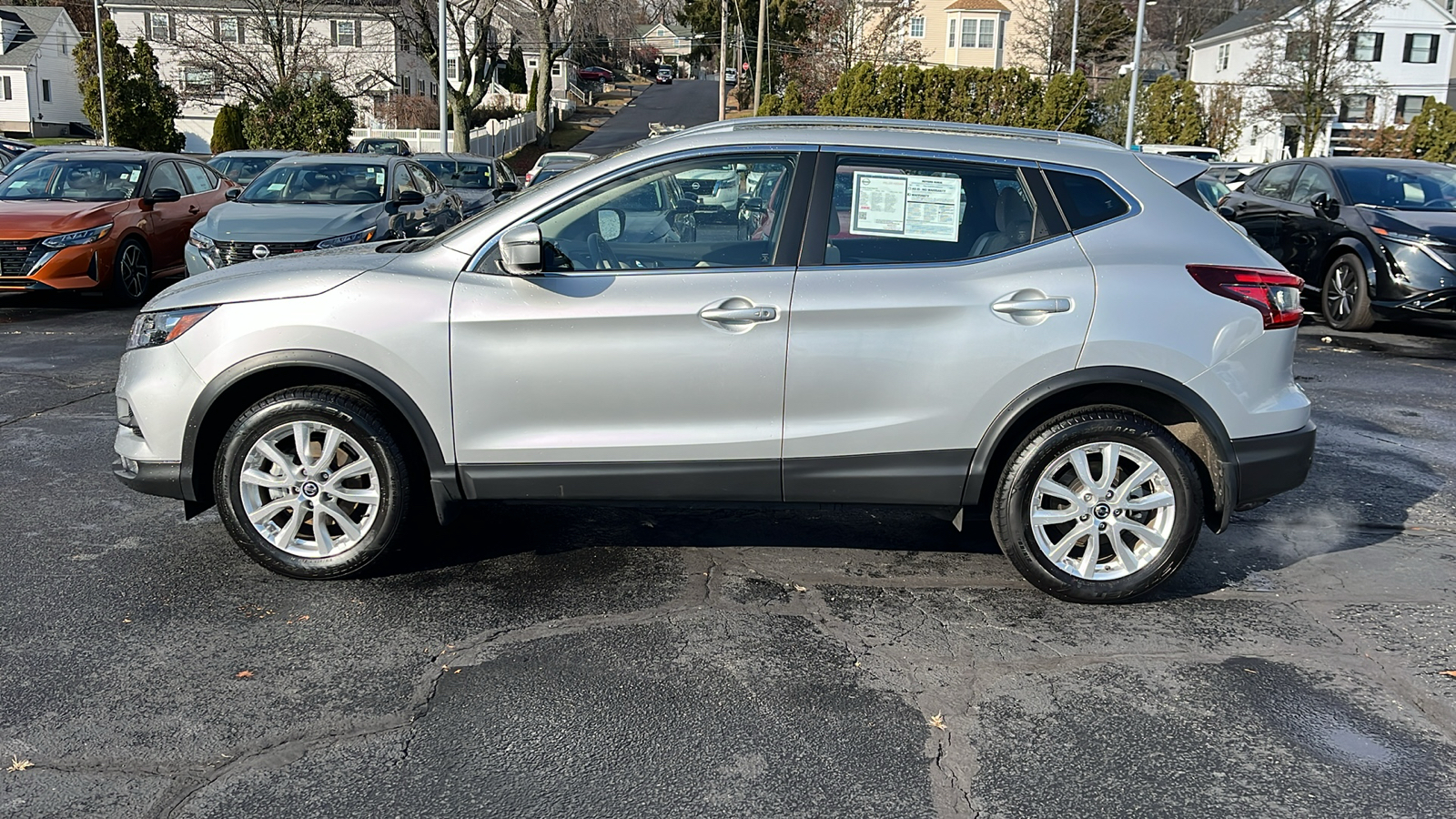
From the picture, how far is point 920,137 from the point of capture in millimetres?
4754

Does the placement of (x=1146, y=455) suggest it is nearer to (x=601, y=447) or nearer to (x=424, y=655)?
(x=601, y=447)

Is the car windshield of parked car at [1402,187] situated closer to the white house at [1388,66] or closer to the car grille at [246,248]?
the car grille at [246,248]

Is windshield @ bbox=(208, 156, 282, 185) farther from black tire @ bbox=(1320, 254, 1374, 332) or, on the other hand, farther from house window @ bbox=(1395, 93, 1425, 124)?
house window @ bbox=(1395, 93, 1425, 124)

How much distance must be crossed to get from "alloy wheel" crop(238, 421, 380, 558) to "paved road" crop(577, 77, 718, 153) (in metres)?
50.9

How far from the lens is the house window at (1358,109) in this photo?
49791 millimetres

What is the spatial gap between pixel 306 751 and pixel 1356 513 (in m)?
5.11

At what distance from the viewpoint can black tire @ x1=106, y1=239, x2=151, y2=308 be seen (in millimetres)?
12625

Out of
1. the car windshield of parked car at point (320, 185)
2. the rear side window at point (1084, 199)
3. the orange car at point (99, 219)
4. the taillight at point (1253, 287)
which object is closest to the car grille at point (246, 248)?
the car windshield of parked car at point (320, 185)

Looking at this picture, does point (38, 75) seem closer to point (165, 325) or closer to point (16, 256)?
point (16, 256)

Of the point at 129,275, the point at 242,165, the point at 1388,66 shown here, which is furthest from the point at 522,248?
the point at 1388,66

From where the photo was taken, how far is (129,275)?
1287 centimetres

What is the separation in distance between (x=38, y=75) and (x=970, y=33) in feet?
176

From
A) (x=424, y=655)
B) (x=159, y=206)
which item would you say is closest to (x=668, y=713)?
(x=424, y=655)

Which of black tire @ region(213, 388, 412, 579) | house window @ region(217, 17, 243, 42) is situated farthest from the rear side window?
house window @ region(217, 17, 243, 42)
